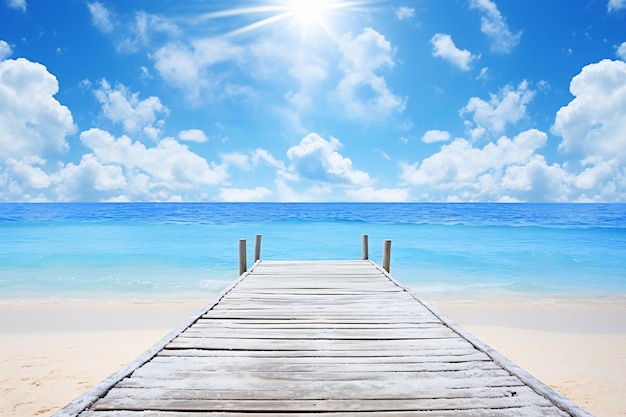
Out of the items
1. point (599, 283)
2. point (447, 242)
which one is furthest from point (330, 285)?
point (447, 242)

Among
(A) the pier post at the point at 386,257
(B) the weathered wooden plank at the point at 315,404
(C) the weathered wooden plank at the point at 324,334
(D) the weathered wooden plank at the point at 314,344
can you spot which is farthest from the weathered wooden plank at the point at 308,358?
(A) the pier post at the point at 386,257

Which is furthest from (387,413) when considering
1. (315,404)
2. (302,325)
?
(302,325)

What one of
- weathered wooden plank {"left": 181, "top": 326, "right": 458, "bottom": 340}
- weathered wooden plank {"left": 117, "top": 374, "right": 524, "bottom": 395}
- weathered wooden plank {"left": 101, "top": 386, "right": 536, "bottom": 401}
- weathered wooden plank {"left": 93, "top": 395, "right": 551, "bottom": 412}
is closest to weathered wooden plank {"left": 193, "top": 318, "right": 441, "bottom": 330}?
weathered wooden plank {"left": 181, "top": 326, "right": 458, "bottom": 340}

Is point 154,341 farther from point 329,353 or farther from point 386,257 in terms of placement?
point 329,353

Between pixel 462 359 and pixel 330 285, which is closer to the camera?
pixel 462 359

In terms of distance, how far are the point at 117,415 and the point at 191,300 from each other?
1203 cm

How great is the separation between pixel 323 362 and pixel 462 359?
151 centimetres

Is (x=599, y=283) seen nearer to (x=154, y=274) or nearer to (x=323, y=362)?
(x=323, y=362)

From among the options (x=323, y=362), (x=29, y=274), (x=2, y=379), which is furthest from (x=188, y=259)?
(x=323, y=362)

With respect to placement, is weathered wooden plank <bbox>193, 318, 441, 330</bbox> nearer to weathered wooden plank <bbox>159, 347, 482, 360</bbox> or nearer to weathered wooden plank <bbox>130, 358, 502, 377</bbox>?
weathered wooden plank <bbox>159, 347, 482, 360</bbox>

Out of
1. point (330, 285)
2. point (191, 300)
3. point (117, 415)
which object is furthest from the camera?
point (191, 300)

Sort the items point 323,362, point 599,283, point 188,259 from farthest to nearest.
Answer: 1. point 188,259
2. point 599,283
3. point 323,362

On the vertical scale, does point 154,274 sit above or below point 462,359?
below

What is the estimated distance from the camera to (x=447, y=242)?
3334cm
